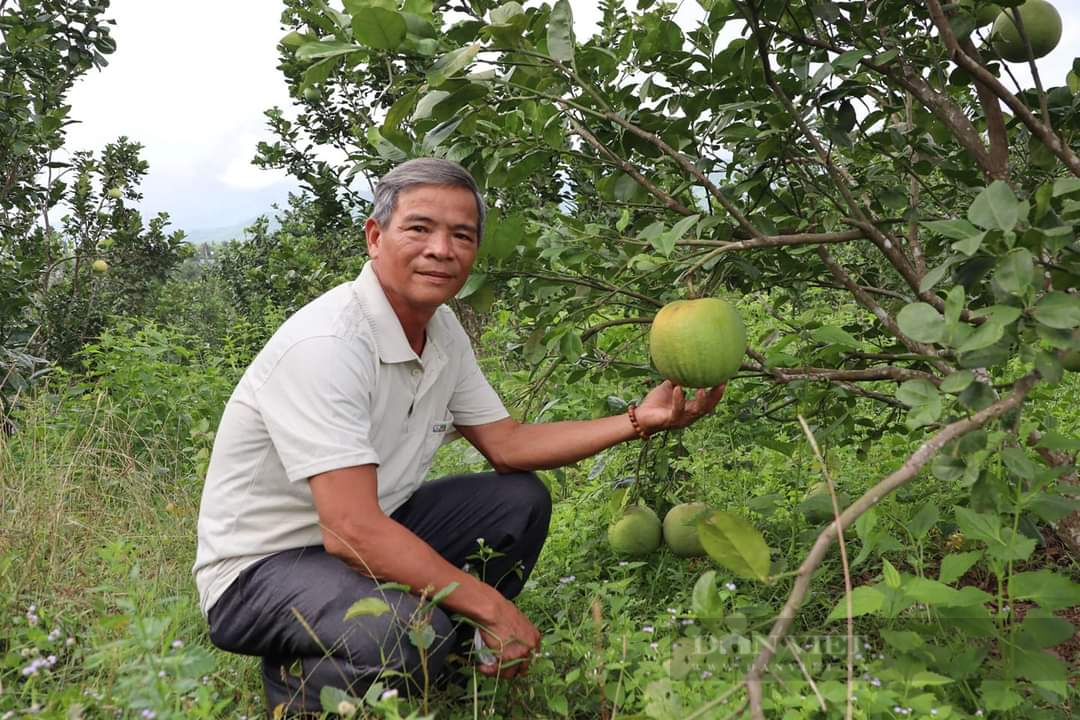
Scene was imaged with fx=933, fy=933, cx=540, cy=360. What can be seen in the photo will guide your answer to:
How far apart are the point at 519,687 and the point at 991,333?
1146mm

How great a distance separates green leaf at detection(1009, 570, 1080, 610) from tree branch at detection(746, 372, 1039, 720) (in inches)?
19.1

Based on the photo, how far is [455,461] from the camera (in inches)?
151

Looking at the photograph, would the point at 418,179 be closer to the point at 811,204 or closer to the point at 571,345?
the point at 571,345

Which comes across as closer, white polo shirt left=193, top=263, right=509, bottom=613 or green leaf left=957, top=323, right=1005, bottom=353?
green leaf left=957, top=323, right=1005, bottom=353

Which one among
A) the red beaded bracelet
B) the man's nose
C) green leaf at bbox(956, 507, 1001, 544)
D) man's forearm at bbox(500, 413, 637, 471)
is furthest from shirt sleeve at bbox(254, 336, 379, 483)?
green leaf at bbox(956, 507, 1001, 544)

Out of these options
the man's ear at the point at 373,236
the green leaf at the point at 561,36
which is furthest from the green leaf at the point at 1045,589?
the man's ear at the point at 373,236

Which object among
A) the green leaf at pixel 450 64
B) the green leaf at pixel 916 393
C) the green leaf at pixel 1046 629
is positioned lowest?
the green leaf at pixel 1046 629

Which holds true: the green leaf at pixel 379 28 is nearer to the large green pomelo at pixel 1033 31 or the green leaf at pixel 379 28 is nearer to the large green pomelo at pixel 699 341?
the large green pomelo at pixel 699 341

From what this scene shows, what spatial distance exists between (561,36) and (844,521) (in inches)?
39.9

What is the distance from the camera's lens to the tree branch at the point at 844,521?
0.82m

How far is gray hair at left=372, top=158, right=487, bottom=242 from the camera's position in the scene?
1.94m

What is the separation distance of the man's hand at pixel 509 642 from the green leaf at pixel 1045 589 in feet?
2.83

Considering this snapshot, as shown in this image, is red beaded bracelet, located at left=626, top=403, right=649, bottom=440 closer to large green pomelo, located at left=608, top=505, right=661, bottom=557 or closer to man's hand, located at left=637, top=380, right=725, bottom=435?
man's hand, located at left=637, top=380, right=725, bottom=435

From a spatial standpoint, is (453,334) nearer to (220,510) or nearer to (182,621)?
(220,510)
